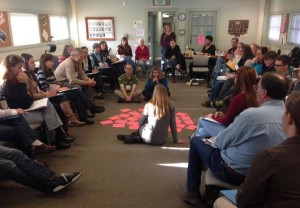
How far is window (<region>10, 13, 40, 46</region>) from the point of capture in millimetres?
5602

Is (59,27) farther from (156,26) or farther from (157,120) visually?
(157,120)

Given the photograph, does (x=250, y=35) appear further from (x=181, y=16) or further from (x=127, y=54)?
(x=127, y=54)

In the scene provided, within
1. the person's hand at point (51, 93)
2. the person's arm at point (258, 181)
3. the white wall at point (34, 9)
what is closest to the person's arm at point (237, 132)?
the person's arm at point (258, 181)

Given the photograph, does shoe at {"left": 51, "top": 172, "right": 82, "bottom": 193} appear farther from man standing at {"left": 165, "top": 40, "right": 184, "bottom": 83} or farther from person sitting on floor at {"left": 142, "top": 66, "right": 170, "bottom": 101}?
man standing at {"left": 165, "top": 40, "right": 184, "bottom": 83}

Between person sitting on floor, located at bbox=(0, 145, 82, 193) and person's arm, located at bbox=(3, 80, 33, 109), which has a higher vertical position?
person's arm, located at bbox=(3, 80, 33, 109)

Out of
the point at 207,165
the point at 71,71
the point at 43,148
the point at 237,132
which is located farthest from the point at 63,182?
the point at 71,71

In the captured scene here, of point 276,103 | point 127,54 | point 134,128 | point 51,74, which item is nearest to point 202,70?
point 127,54

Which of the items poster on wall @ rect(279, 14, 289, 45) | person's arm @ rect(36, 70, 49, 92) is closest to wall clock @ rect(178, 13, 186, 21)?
poster on wall @ rect(279, 14, 289, 45)

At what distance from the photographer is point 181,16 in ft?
26.7

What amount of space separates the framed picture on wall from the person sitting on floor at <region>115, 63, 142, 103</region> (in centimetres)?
346

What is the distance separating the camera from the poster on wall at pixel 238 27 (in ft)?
26.2

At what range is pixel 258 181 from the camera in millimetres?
1081

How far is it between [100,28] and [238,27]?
4.32 metres

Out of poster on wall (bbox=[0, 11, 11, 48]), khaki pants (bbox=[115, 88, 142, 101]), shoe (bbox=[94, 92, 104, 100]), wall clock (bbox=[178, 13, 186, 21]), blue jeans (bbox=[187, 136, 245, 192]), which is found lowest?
shoe (bbox=[94, 92, 104, 100])
